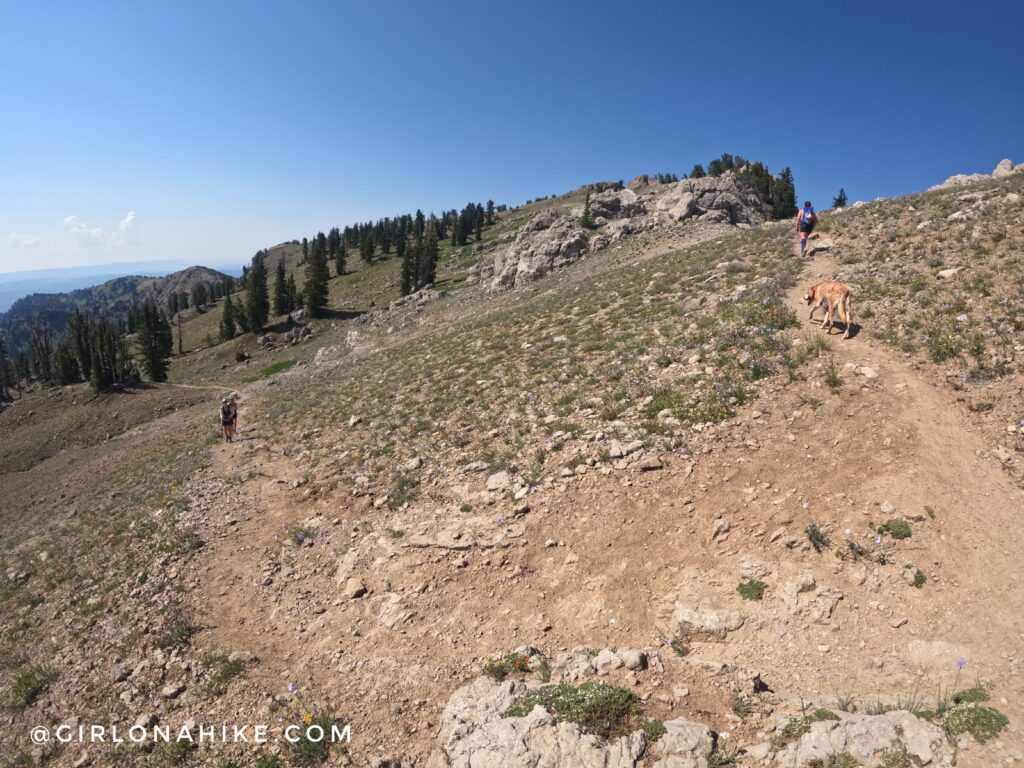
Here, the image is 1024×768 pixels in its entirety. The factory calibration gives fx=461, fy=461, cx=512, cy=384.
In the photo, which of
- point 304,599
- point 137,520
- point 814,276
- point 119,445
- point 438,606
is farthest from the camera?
point 119,445

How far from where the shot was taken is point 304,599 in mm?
10633

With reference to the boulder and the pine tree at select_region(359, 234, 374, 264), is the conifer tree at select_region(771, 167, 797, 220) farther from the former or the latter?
the pine tree at select_region(359, 234, 374, 264)

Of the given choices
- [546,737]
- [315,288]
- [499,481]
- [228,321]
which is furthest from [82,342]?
[546,737]

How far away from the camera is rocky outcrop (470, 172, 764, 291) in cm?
5719

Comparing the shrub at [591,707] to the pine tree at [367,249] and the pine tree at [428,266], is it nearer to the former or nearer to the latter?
the pine tree at [428,266]

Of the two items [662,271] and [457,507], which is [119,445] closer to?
[457,507]

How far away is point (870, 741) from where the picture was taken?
4.93 m

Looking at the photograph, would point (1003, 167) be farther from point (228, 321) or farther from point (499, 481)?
point (228, 321)

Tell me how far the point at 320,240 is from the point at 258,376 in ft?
492

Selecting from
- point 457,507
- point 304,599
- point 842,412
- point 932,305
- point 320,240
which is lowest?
point 304,599

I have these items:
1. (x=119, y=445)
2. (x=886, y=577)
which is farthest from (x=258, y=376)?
(x=886, y=577)

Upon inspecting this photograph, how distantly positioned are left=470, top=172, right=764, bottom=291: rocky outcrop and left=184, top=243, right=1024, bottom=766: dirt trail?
47.8 meters

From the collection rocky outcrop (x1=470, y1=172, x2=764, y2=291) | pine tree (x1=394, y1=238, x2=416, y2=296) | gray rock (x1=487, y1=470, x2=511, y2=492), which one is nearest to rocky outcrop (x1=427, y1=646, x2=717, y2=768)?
gray rock (x1=487, y1=470, x2=511, y2=492)

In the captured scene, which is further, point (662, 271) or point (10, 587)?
point (662, 271)
